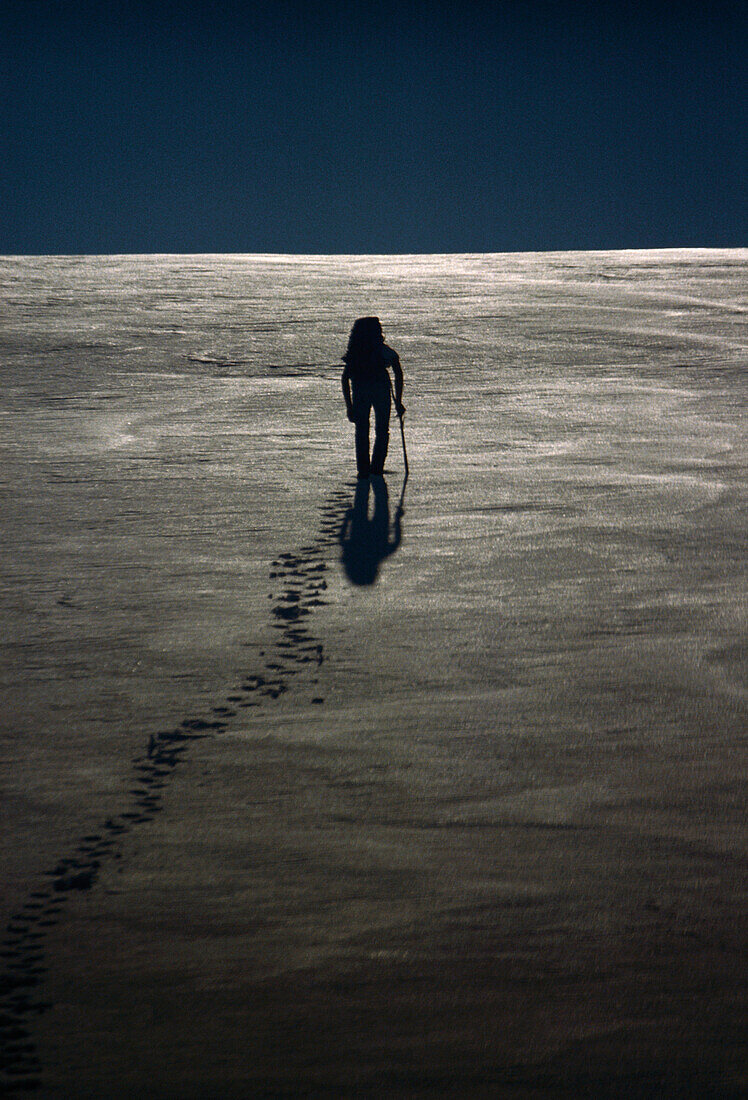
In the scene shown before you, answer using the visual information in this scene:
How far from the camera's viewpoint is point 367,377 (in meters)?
7.79

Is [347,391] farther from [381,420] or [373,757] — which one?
[373,757]

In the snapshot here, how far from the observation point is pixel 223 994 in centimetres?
306

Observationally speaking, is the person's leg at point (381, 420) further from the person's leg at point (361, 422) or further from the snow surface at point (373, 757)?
the snow surface at point (373, 757)

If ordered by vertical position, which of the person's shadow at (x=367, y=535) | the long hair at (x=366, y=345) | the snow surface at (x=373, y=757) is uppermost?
the long hair at (x=366, y=345)

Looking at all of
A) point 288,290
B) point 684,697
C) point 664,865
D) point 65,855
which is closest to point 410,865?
point 664,865

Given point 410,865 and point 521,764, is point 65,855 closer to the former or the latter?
point 410,865

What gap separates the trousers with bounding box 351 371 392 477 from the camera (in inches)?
307

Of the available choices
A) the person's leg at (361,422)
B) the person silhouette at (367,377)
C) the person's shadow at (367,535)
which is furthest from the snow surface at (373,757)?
the person silhouette at (367,377)

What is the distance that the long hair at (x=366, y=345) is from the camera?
7.66 metres

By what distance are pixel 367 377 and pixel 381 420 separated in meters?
0.36

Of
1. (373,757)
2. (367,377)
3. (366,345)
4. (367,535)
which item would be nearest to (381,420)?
(367,377)

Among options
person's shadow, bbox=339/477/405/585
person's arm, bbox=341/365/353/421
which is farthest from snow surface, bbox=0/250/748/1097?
person's arm, bbox=341/365/353/421

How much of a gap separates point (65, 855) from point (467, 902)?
140cm

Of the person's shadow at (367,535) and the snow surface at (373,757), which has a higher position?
the person's shadow at (367,535)
